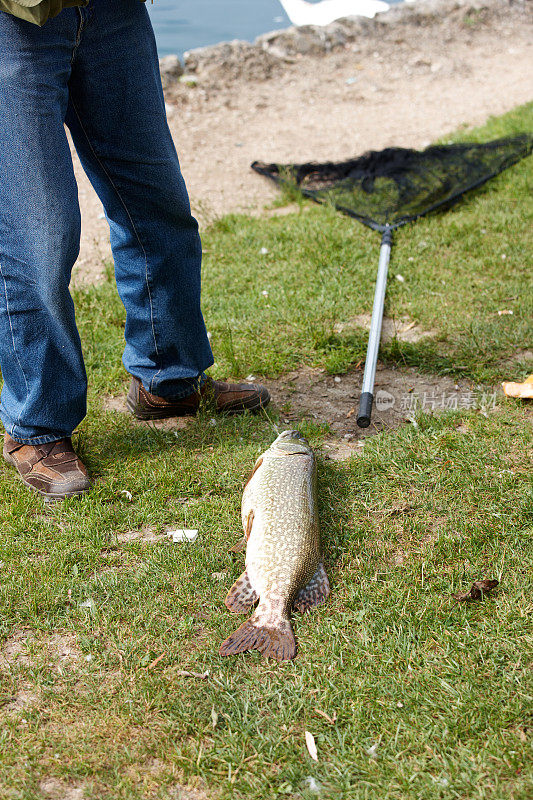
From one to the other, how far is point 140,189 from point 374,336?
152 cm

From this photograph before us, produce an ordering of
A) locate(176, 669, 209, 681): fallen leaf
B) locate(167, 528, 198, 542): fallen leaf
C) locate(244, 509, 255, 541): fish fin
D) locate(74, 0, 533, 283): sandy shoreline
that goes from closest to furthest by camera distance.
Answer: locate(176, 669, 209, 681): fallen leaf, locate(244, 509, 255, 541): fish fin, locate(167, 528, 198, 542): fallen leaf, locate(74, 0, 533, 283): sandy shoreline

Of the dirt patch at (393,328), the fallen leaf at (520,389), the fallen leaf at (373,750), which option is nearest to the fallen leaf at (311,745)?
the fallen leaf at (373,750)

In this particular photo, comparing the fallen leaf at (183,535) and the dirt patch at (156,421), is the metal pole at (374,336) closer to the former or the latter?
the dirt patch at (156,421)

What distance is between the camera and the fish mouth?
2840 millimetres

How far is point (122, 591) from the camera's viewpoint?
2.47m

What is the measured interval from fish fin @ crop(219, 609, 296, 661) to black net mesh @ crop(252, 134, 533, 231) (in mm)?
3683

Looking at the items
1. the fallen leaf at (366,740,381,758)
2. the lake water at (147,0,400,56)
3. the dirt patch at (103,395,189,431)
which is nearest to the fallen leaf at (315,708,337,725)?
the fallen leaf at (366,740,381,758)

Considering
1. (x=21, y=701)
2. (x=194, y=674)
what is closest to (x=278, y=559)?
(x=194, y=674)

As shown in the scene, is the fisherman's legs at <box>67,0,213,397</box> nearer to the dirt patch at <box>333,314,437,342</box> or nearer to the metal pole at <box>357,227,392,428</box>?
the metal pole at <box>357,227,392,428</box>

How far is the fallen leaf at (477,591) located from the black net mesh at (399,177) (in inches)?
134

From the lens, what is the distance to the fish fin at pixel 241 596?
2.34 metres

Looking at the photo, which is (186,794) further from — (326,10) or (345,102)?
(326,10)

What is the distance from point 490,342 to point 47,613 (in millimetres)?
2740

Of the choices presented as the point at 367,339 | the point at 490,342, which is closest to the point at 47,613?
the point at 367,339
